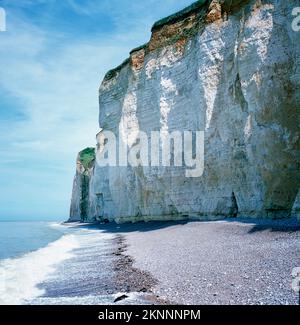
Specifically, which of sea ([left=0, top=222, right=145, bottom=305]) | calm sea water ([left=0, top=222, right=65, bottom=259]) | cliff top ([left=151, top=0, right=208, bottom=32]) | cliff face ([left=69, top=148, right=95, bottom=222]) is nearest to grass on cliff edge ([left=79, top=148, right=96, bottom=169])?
cliff face ([left=69, top=148, right=95, bottom=222])

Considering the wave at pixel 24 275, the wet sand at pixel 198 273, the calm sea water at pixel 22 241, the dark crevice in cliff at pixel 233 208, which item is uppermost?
the dark crevice in cliff at pixel 233 208

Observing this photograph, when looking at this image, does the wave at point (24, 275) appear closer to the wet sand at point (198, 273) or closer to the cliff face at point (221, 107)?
the wet sand at point (198, 273)

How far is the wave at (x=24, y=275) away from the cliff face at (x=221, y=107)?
844 cm

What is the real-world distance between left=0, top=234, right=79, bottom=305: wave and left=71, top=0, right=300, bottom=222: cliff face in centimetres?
844

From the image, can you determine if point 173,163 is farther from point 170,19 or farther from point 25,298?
point 25,298

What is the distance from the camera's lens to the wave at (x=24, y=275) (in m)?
8.20

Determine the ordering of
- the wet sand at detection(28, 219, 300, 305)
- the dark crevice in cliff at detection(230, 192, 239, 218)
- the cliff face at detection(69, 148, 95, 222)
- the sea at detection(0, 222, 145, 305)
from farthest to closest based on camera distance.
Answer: the cliff face at detection(69, 148, 95, 222) → the dark crevice in cliff at detection(230, 192, 239, 218) → the sea at detection(0, 222, 145, 305) → the wet sand at detection(28, 219, 300, 305)

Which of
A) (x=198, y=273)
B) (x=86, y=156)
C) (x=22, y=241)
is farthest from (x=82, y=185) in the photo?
(x=198, y=273)

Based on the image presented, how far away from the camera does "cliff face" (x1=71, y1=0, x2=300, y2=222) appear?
14203 millimetres

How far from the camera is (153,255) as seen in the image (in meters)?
11.7

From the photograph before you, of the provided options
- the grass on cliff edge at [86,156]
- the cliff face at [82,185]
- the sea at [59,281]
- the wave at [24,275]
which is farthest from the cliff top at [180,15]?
the grass on cliff edge at [86,156]

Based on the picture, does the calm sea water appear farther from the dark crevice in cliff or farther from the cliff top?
the cliff top

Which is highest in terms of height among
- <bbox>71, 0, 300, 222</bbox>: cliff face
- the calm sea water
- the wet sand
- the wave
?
<bbox>71, 0, 300, 222</bbox>: cliff face
